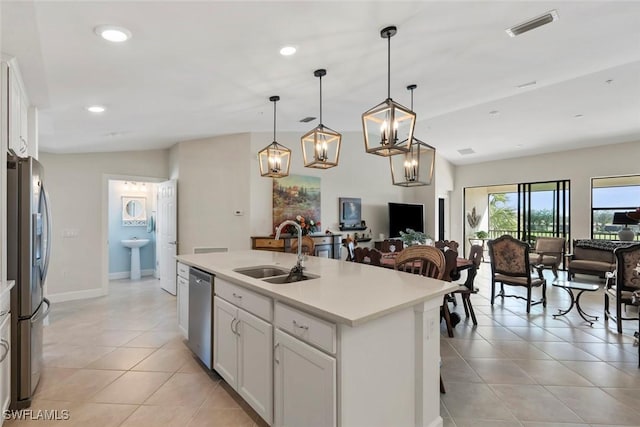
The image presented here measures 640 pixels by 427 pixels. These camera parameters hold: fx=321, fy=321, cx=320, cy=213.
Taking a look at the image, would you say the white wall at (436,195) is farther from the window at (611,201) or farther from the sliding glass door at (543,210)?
the window at (611,201)

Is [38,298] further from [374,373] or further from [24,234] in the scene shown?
[374,373]

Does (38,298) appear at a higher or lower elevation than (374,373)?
higher

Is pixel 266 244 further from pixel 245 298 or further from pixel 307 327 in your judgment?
pixel 307 327

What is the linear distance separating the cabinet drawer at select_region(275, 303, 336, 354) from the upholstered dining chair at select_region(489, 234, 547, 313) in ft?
13.5

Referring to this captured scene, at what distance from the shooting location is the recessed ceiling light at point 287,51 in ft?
8.74

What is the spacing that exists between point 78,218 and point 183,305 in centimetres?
341

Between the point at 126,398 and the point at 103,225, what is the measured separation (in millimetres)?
3983

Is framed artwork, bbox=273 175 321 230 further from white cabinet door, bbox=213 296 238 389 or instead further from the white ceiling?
white cabinet door, bbox=213 296 238 389

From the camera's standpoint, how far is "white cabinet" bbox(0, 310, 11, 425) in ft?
6.32

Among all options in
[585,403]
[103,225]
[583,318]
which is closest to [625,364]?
[585,403]

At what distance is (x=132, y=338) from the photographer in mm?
3562

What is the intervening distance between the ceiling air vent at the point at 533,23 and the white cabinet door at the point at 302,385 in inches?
120

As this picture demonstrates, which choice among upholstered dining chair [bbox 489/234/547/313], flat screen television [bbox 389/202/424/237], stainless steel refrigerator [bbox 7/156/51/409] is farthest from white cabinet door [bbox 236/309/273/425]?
flat screen television [bbox 389/202/424/237]

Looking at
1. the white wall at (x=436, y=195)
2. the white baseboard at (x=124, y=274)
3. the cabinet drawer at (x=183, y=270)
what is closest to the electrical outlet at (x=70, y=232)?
the white baseboard at (x=124, y=274)
